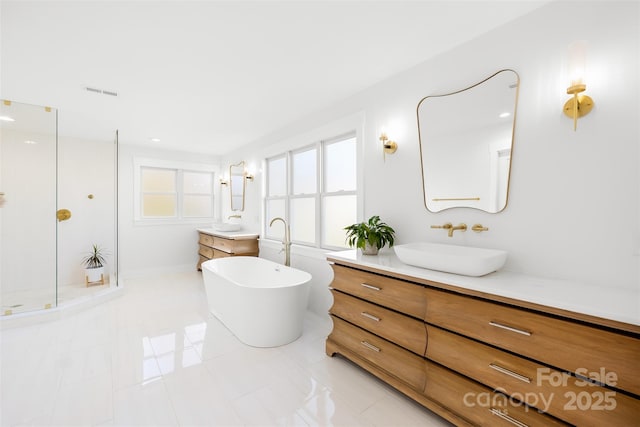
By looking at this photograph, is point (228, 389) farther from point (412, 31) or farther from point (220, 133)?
Answer: point (220, 133)

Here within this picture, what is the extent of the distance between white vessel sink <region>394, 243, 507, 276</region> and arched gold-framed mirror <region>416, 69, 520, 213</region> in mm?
301

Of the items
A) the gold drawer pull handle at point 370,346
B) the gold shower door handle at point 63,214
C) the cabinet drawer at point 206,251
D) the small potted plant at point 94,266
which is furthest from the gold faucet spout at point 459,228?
the gold shower door handle at point 63,214

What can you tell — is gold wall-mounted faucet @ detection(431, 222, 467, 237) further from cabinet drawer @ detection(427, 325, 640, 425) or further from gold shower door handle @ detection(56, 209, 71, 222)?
gold shower door handle @ detection(56, 209, 71, 222)

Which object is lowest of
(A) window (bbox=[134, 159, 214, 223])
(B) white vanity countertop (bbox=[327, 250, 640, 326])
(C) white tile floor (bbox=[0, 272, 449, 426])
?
(C) white tile floor (bbox=[0, 272, 449, 426])

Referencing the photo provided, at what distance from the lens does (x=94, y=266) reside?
4.13 metres

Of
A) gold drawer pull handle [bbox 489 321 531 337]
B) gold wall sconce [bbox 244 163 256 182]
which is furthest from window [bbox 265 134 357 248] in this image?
gold drawer pull handle [bbox 489 321 531 337]

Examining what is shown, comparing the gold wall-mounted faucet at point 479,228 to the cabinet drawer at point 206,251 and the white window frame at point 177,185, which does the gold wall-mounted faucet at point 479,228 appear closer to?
the cabinet drawer at point 206,251

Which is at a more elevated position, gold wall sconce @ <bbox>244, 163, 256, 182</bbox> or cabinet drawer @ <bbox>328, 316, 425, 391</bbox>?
gold wall sconce @ <bbox>244, 163, 256, 182</bbox>

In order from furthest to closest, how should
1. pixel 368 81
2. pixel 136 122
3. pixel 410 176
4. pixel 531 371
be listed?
pixel 136 122 → pixel 368 81 → pixel 410 176 → pixel 531 371

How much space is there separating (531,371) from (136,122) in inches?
182

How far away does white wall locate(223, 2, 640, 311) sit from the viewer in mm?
1302

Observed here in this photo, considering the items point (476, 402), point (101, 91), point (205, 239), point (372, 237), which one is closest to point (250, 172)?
point (205, 239)

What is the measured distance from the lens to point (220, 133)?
4.13 m

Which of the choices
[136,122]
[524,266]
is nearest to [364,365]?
[524,266]
